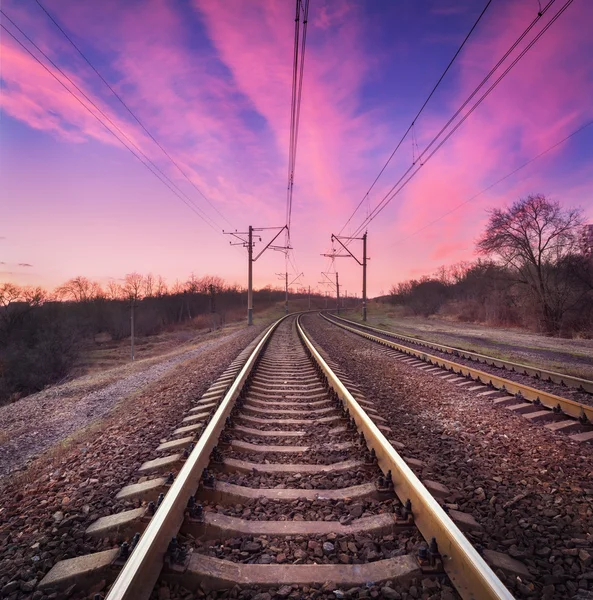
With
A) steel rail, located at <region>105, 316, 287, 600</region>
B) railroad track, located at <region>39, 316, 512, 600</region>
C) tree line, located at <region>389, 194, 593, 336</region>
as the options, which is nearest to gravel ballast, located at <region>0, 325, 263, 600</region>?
railroad track, located at <region>39, 316, 512, 600</region>

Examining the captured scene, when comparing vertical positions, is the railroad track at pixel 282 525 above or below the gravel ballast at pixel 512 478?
above

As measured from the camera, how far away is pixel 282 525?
8.26ft

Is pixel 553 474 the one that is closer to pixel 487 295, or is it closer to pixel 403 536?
pixel 403 536

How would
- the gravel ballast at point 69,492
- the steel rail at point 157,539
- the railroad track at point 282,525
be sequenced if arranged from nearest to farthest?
the steel rail at point 157,539, the railroad track at point 282,525, the gravel ballast at point 69,492

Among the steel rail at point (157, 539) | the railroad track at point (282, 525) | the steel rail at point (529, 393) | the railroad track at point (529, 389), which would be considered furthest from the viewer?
the steel rail at point (529, 393)

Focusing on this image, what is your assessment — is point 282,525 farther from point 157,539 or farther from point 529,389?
point 529,389

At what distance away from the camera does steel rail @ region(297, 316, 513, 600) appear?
176cm

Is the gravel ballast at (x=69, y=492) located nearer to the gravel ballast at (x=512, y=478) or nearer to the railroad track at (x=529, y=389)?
the gravel ballast at (x=512, y=478)

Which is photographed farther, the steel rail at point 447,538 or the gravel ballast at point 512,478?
the gravel ballast at point 512,478

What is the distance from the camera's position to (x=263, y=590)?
1972 millimetres

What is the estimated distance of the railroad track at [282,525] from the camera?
6.52ft

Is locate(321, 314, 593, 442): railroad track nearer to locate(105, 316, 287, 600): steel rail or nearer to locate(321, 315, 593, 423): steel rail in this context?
locate(321, 315, 593, 423): steel rail

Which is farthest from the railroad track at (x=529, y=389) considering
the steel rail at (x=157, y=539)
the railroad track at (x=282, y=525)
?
the steel rail at (x=157, y=539)

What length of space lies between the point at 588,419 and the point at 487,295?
3026 cm
